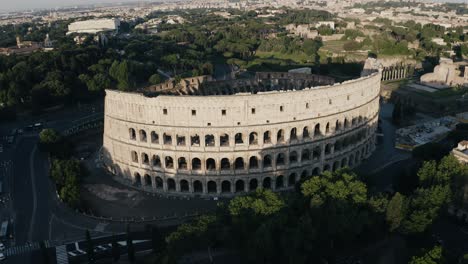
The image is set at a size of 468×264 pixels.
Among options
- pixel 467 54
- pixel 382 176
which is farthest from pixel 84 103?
pixel 467 54

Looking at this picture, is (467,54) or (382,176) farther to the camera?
(467,54)

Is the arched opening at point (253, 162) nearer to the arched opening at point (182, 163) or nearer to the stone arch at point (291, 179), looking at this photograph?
the stone arch at point (291, 179)

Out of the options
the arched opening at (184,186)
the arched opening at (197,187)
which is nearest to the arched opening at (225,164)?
the arched opening at (197,187)

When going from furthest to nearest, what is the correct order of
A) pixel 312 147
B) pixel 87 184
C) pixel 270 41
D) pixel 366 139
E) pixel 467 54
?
pixel 270 41, pixel 467 54, pixel 366 139, pixel 87 184, pixel 312 147

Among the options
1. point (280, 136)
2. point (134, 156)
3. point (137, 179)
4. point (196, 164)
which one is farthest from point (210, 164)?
point (137, 179)

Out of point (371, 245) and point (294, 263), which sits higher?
point (294, 263)

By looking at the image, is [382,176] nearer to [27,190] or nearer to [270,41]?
[27,190]

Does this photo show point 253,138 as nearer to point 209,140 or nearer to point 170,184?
point 209,140
